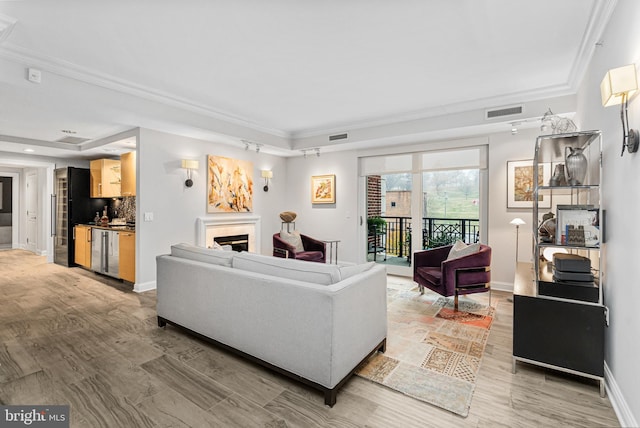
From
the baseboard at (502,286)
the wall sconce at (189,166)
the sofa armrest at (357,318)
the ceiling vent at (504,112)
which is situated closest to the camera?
the sofa armrest at (357,318)

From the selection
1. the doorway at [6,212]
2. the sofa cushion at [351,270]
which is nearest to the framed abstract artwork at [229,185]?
the sofa cushion at [351,270]

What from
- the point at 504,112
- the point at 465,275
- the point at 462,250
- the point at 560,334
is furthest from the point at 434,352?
the point at 504,112

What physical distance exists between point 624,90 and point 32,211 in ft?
38.0

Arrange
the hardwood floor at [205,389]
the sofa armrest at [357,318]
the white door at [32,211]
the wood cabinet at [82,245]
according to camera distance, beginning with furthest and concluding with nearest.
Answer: the white door at [32,211] → the wood cabinet at [82,245] → the sofa armrest at [357,318] → the hardwood floor at [205,389]

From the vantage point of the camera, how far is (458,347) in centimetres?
285

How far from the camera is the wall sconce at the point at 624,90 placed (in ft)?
5.55

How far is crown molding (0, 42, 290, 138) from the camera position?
288 cm

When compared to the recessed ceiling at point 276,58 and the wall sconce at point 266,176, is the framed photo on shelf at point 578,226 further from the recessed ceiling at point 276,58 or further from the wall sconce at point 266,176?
the wall sconce at point 266,176

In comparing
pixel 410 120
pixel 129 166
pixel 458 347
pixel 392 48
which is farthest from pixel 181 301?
pixel 410 120

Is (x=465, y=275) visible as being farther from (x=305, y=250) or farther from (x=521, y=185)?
(x=305, y=250)

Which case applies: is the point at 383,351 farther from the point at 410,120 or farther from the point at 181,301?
the point at 410,120

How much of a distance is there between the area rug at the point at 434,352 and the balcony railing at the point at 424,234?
1.43 m

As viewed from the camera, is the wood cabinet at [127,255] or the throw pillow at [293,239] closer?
the wood cabinet at [127,255]

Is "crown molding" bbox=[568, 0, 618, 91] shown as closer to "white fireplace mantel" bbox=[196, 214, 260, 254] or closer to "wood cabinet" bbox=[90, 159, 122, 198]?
"white fireplace mantel" bbox=[196, 214, 260, 254]
